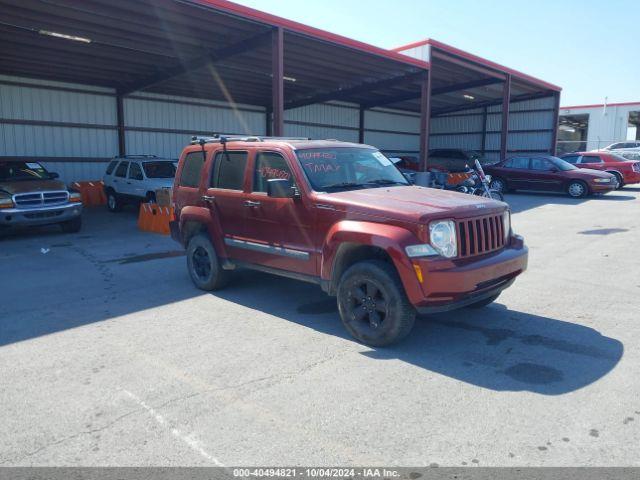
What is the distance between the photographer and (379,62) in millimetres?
18703

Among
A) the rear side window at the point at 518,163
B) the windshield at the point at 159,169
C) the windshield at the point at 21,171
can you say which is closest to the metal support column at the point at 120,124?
the windshield at the point at 159,169

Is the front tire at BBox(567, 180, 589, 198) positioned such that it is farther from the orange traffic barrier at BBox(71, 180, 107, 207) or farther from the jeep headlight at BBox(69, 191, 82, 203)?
the orange traffic barrier at BBox(71, 180, 107, 207)

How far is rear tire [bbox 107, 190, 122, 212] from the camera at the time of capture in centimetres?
1624

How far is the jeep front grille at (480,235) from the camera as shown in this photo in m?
4.57

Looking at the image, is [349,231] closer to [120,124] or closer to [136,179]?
[136,179]

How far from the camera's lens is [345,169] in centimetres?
571

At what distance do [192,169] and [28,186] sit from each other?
20.8ft

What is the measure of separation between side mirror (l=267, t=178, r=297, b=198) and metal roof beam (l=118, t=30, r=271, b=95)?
943cm

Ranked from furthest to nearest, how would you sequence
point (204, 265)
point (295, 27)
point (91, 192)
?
point (91, 192)
point (295, 27)
point (204, 265)

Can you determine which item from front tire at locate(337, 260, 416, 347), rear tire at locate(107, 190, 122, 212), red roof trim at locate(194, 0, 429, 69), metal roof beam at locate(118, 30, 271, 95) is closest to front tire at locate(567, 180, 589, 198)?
red roof trim at locate(194, 0, 429, 69)

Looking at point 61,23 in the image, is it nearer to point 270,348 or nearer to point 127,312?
point 127,312

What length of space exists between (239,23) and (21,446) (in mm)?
12198

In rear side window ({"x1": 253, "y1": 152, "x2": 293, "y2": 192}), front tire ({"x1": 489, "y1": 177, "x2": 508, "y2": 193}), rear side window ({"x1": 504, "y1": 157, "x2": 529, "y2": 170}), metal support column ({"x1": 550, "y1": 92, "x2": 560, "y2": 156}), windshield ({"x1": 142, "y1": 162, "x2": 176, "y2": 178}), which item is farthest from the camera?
metal support column ({"x1": 550, "y1": 92, "x2": 560, "y2": 156})

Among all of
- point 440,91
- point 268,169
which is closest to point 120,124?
point 440,91
